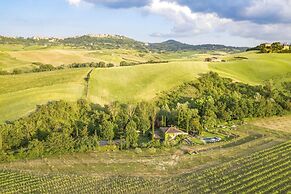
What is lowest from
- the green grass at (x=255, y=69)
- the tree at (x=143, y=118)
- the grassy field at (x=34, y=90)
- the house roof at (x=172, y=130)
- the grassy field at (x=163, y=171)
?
the grassy field at (x=163, y=171)

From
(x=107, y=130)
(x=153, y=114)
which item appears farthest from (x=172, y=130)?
(x=107, y=130)

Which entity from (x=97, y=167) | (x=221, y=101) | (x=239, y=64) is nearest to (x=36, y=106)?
(x=97, y=167)

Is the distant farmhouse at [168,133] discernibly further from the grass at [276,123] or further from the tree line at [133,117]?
the grass at [276,123]

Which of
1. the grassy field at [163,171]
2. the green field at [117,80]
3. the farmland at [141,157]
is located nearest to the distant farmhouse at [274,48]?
the green field at [117,80]

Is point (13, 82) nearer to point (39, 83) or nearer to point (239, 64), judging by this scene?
point (39, 83)

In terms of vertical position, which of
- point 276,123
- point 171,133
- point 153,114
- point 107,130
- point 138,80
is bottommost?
point 276,123

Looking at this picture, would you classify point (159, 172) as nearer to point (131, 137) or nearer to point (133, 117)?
point (131, 137)
